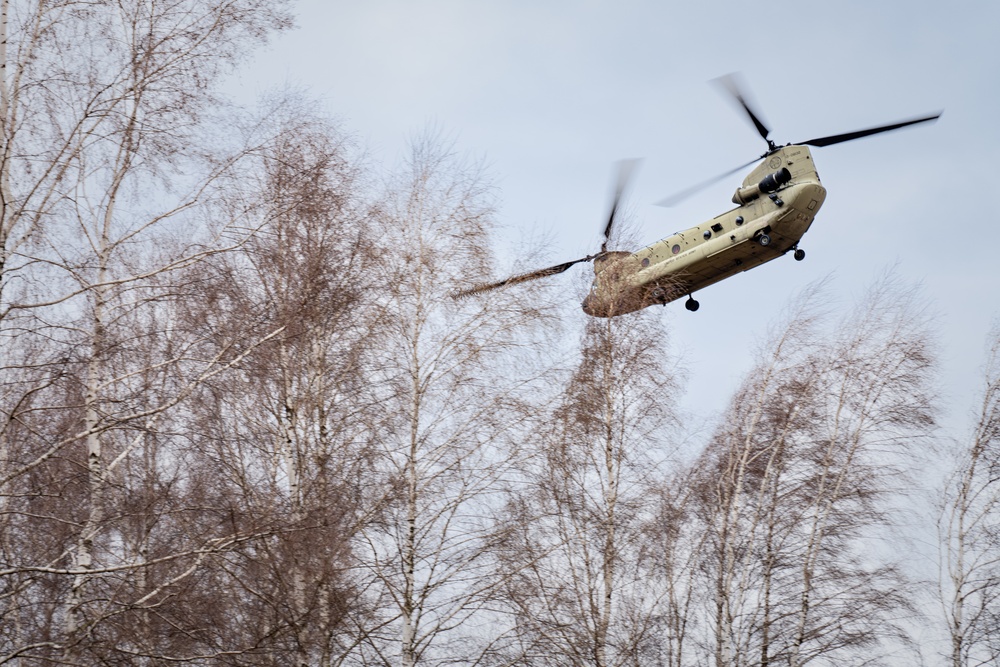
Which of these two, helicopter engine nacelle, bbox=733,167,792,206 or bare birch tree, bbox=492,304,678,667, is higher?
helicopter engine nacelle, bbox=733,167,792,206

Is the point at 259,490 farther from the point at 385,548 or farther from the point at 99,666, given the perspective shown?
the point at 99,666

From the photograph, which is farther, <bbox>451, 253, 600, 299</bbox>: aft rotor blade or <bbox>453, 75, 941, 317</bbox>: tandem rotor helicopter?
<bbox>453, 75, 941, 317</bbox>: tandem rotor helicopter

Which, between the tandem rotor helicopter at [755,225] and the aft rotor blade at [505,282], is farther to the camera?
the tandem rotor helicopter at [755,225]

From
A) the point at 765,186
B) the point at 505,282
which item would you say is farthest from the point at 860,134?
the point at 505,282

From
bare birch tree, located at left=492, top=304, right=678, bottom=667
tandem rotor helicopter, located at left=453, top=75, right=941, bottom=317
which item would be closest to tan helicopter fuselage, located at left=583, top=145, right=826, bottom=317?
tandem rotor helicopter, located at left=453, top=75, right=941, bottom=317

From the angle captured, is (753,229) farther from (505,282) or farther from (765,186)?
(505,282)

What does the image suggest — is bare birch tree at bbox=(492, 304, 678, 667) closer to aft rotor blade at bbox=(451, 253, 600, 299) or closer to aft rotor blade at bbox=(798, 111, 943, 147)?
aft rotor blade at bbox=(451, 253, 600, 299)

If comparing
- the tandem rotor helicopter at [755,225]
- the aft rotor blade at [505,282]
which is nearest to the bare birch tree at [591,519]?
the aft rotor blade at [505,282]

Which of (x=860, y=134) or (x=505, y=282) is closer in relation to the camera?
(x=505, y=282)

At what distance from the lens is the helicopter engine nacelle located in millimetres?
29094

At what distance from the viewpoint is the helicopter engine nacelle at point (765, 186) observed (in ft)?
95.5

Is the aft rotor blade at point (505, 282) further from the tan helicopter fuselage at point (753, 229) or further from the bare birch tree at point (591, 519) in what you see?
the tan helicopter fuselage at point (753, 229)

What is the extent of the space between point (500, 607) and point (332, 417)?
3.12 m

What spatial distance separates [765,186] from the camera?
29078 mm
